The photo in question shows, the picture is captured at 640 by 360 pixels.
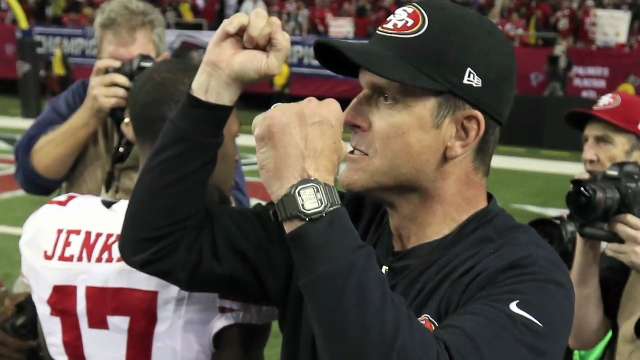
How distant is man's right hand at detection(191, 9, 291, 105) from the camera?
5.30 feet

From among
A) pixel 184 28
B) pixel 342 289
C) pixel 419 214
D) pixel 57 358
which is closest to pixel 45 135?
pixel 57 358

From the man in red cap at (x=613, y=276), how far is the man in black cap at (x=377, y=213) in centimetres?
75

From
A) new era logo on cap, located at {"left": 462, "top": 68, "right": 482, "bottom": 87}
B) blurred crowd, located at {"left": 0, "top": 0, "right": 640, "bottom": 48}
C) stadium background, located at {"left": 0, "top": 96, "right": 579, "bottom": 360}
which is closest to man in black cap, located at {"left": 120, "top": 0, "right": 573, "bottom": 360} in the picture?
new era logo on cap, located at {"left": 462, "top": 68, "right": 482, "bottom": 87}

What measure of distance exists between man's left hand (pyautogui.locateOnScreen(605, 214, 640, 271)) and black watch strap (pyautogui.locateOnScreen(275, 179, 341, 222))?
4.16 ft

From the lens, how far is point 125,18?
3.01 meters

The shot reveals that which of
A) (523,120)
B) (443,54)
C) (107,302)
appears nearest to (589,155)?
(443,54)

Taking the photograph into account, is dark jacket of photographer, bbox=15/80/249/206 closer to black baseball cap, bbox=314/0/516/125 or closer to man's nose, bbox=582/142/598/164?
black baseball cap, bbox=314/0/516/125

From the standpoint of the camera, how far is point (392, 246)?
1729 mm

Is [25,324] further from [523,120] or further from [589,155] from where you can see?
[523,120]

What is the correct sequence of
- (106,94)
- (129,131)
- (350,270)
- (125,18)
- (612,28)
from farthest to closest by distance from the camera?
(612,28) < (125,18) < (106,94) < (129,131) < (350,270)

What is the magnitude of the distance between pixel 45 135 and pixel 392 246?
1.54m

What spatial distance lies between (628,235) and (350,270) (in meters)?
1.30

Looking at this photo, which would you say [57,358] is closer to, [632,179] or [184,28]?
[632,179]

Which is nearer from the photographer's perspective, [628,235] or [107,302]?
[107,302]
